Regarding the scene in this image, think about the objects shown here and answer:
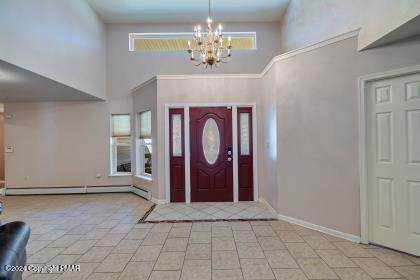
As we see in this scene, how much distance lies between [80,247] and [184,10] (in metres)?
5.15

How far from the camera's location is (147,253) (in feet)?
8.91

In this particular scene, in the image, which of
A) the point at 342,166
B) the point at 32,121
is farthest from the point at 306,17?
the point at 32,121

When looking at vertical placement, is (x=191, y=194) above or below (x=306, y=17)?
below

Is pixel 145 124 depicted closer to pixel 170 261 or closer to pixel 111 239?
pixel 111 239

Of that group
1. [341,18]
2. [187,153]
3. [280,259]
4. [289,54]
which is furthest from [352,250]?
[341,18]

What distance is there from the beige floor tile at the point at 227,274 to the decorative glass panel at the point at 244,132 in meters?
2.74

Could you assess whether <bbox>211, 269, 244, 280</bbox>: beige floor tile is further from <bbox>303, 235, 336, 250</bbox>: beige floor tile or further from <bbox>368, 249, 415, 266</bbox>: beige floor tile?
<bbox>368, 249, 415, 266</bbox>: beige floor tile

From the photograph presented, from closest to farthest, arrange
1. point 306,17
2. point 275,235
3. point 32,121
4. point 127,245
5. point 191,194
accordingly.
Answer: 1. point 127,245
2. point 275,235
3. point 306,17
4. point 191,194
5. point 32,121

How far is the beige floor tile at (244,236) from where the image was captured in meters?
3.04

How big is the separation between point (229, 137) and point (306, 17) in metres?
2.79

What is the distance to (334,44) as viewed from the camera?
10.0 feet

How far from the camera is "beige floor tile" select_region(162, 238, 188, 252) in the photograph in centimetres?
280

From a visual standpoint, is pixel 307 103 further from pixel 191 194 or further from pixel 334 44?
pixel 191 194

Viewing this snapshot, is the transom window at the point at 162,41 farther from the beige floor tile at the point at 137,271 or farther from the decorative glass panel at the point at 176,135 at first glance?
the beige floor tile at the point at 137,271
